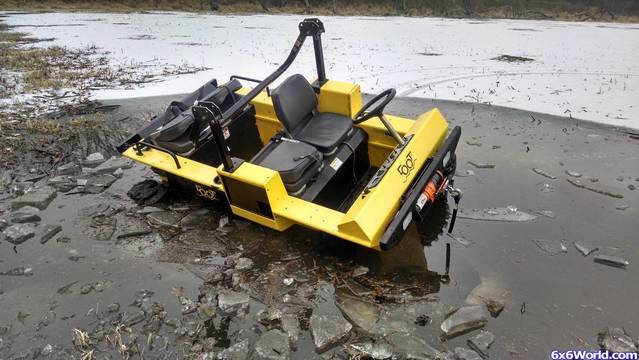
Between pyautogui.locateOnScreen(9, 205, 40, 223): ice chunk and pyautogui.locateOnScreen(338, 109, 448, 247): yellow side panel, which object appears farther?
pyautogui.locateOnScreen(9, 205, 40, 223): ice chunk

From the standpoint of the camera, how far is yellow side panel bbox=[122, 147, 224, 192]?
347 cm

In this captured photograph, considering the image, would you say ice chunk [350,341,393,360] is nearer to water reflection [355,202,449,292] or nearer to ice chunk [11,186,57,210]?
water reflection [355,202,449,292]

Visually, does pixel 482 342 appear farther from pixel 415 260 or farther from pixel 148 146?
pixel 148 146

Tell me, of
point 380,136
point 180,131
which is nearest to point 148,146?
point 180,131

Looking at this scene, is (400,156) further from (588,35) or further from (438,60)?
(588,35)

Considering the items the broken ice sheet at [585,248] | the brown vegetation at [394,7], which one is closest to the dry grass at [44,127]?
the broken ice sheet at [585,248]

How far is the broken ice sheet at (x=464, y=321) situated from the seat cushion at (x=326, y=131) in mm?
1728

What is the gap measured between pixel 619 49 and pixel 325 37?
7123 mm

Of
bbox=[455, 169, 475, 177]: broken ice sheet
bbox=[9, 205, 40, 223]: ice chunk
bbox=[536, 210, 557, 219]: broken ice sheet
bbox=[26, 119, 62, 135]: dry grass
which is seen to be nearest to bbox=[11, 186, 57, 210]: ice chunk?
bbox=[9, 205, 40, 223]: ice chunk

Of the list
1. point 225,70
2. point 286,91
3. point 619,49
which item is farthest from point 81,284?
point 619,49

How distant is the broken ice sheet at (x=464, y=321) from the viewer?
2.55 m

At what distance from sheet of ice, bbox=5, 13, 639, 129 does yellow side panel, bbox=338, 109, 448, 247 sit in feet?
10.7

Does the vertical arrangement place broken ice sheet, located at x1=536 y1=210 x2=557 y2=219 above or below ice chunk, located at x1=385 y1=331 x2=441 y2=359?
above

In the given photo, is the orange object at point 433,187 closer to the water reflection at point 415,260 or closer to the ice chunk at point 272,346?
the water reflection at point 415,260
